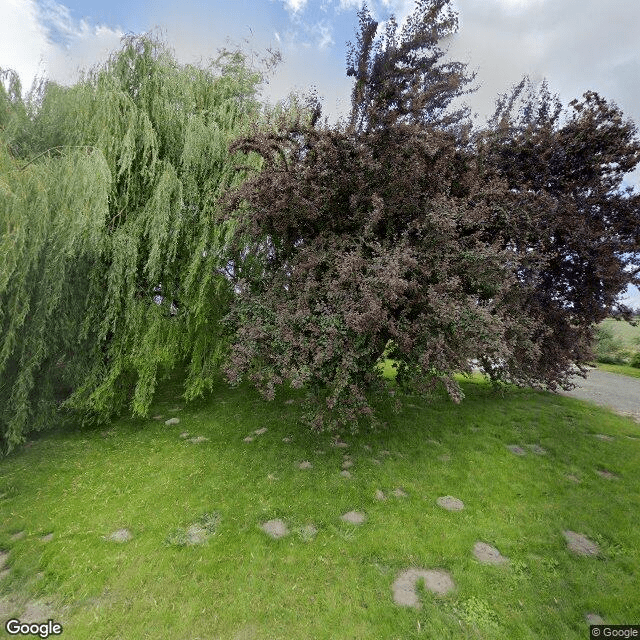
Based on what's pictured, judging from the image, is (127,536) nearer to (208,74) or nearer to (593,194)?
(208,74)

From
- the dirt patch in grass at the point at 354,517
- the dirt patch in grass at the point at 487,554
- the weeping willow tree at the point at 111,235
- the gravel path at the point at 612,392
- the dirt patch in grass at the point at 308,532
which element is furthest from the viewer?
the gravel path at the point at 612,392

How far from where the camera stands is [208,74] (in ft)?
34.3

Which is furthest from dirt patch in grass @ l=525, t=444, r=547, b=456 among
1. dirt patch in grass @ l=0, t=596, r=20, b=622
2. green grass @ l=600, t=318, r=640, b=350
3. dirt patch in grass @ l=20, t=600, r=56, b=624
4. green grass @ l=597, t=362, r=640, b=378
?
green grass @ l=600, t=318, r=640, b=350

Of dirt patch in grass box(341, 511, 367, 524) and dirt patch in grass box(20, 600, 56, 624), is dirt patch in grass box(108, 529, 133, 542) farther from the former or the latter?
dirt patch in grass box(341, 511, 367, 524)

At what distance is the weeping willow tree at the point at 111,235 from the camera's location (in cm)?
744

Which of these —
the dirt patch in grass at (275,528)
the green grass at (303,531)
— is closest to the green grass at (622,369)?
the green grass at (303,531)

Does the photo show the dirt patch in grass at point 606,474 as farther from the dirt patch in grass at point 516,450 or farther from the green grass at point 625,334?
the green grass at point 625,334

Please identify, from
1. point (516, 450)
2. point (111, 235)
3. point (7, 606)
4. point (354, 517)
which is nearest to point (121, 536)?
point (7, 606)

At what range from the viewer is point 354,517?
6.31 metres

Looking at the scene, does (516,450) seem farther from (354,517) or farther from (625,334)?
(625,334)

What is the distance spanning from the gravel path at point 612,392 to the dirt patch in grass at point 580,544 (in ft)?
27.0

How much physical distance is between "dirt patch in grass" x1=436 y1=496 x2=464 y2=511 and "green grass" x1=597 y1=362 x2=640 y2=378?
22.2 m

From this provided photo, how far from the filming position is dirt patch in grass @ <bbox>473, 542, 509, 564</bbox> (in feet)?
17.8

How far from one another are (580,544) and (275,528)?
4.95 meters
